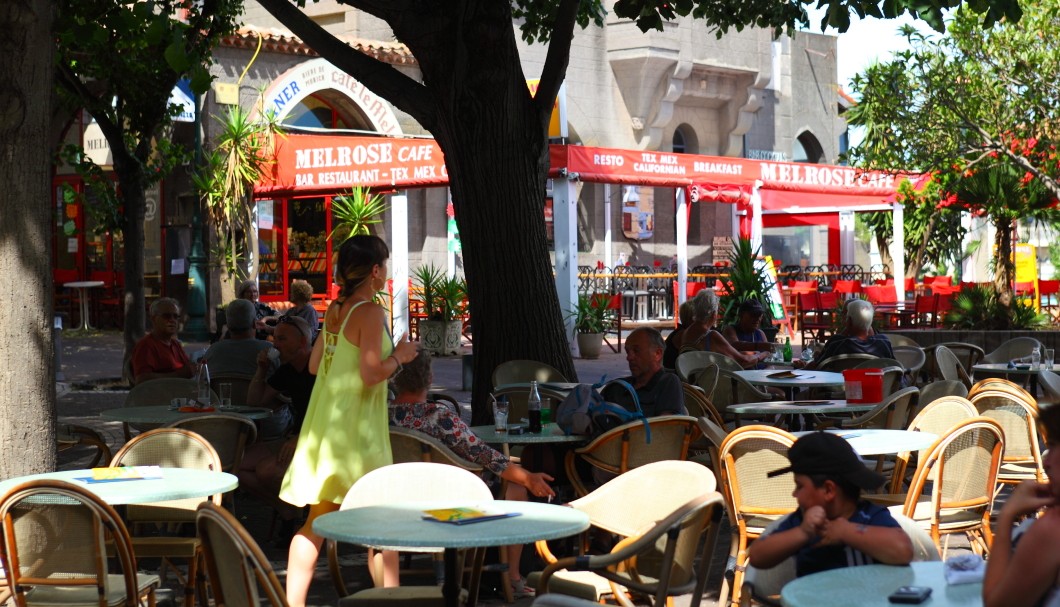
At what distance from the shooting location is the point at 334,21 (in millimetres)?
29750

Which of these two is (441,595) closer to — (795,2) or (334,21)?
Result: (795,2)

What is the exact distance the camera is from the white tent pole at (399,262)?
20703 millimetres

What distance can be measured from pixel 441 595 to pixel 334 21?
26374mm

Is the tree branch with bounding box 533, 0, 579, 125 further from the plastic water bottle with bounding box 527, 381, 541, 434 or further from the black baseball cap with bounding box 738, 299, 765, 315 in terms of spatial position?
the plastic water bottle with bounding box 527, 381, 541, 434

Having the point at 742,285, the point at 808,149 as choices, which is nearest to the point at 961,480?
the point at 742,285

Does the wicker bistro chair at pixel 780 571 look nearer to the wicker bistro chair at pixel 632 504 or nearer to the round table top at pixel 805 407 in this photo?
the wicker bistro chair at pixel 632 504

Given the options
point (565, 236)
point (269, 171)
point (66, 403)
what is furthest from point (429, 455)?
point (269, 171)

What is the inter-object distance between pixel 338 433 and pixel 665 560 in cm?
155

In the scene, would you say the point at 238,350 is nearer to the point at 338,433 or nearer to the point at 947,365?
Result: the point at 338,433

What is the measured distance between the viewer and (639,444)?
253 inches

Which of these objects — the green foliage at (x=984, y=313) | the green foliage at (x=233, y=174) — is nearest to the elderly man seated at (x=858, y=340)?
the green foliage at (x=984, y=313)

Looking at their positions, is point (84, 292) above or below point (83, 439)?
above

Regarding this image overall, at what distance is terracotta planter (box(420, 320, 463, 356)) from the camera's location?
20734mm

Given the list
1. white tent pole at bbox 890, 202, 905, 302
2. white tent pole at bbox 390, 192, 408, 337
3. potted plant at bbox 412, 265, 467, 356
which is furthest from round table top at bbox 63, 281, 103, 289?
white tent pole at bbox 890, 202, 905, 302
